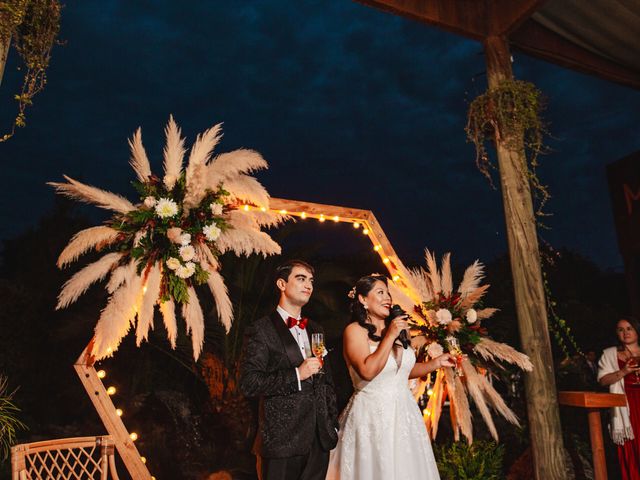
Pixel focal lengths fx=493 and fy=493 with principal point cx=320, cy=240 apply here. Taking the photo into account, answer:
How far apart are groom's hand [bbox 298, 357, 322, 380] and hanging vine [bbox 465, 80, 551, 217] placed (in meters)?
3.09

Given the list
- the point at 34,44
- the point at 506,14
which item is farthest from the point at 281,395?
the point at 506,14

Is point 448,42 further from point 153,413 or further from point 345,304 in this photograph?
point 153,413

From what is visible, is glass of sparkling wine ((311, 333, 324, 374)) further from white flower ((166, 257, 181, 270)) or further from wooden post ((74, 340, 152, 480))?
wooden post ((74, 340, 152, 480))

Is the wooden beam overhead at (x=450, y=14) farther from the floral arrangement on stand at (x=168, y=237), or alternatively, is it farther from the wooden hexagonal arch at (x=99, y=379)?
the floral arrangement on stand at (x=168, y=237)

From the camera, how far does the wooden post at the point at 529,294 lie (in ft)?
14.4

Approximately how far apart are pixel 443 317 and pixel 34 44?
12.2 feet

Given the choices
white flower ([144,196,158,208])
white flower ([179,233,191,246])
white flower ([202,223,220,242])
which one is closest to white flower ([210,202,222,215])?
white flower ([202,223,220,242])

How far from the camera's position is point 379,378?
3344 millimetres

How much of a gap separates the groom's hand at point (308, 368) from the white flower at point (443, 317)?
196 centimetres

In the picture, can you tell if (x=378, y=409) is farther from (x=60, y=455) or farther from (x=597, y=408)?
(x=597, y=408)

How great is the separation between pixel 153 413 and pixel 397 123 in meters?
23.3

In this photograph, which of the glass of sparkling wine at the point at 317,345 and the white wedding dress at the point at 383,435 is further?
the white wedding dress at the point at 383,435

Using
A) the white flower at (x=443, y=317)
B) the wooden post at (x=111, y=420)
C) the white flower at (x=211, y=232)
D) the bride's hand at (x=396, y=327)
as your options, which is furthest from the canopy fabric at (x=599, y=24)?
the wooden post at (x=111, y=420)

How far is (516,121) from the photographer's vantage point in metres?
4.90
